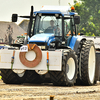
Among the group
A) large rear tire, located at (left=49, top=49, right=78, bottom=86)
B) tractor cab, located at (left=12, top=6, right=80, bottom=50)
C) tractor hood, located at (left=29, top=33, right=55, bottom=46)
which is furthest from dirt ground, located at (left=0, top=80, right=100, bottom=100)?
tractor cab, located at (left=12, top=6, right=80, bottom=50)

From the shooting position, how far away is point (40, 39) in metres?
11.8

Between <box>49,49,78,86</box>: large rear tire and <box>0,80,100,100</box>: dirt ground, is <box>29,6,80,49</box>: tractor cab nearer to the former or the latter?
<box>49,49,78,86</box>: large rear tire

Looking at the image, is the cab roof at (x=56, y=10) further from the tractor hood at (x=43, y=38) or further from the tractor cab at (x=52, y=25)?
the tractor hood at (x=43, y=38)

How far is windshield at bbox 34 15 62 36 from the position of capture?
12.5 meters

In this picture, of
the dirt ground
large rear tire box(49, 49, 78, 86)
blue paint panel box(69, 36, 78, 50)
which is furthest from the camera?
blue paint panel box(69, 36, 78, 50)

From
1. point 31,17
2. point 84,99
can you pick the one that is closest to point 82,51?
point 31,17

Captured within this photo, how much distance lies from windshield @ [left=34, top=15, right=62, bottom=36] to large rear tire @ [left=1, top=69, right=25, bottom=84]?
70.7 inches

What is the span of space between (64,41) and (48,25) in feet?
2.61

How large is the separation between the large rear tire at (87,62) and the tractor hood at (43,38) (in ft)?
4.00

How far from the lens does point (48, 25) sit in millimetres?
12492

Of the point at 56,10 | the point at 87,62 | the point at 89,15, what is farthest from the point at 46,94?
the point at 89,15

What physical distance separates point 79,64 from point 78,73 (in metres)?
0.33

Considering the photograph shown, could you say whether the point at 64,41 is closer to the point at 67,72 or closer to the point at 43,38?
the point at 43,38

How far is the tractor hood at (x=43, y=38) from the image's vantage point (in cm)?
1178
